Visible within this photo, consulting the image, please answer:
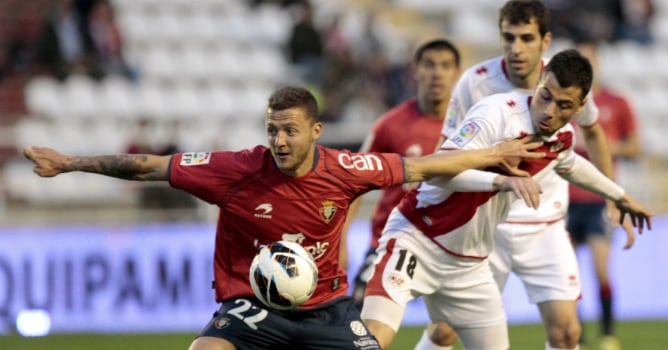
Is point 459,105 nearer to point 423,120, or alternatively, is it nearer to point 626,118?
point 423,120

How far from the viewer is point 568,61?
6562 millimetres

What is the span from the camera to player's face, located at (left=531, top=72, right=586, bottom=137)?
21.5 ft

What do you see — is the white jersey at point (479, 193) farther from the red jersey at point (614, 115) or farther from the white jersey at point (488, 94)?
the red jersey at point (614, 115)

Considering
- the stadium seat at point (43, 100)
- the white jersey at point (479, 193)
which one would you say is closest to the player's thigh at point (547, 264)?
the white jersey at point (479, 193)

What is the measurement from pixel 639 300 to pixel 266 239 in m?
8.53

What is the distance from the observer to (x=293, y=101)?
20.6 feet

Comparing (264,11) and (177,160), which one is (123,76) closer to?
(264,11)

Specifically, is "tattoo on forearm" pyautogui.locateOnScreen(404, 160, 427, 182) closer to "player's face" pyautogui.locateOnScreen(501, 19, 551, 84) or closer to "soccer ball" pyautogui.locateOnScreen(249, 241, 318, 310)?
"soccer ball" pyautogui.locateOnScreen(249, 241, 318, 310)

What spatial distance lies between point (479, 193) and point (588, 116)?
1.26m

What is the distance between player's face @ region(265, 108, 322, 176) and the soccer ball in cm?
42

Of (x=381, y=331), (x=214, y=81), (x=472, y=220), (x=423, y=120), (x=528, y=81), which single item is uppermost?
(x=528, y=81)

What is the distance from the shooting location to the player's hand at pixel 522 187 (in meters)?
6.12

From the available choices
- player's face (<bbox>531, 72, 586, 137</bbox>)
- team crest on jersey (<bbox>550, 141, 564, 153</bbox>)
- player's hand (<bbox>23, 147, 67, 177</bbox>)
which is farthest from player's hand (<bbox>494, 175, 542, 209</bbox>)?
player's hand (<bbox>23, 147, 67, 177</bbox>)

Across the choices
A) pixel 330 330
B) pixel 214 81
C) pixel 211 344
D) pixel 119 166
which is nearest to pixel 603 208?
pixel 330 330
